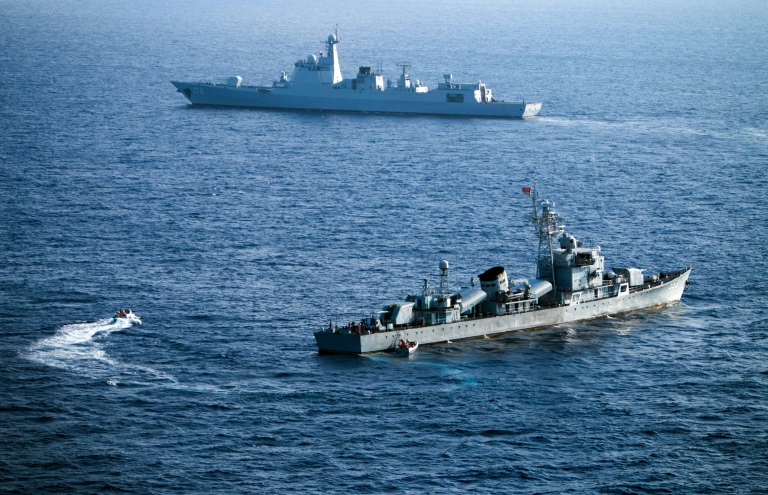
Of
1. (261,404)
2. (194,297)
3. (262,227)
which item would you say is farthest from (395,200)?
(261,404)

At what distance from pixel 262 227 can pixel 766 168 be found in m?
81.6

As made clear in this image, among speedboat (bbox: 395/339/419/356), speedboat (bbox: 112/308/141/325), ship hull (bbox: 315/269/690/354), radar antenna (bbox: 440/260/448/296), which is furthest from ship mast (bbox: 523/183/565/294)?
speedboat (bbox: 112/308/141/325)

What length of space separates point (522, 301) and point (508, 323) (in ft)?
8.75

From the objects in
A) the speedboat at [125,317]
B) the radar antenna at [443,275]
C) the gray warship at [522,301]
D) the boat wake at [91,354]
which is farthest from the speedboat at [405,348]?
the speedboat at [125,317]

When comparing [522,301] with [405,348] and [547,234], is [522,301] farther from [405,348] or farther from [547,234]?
[405,348]

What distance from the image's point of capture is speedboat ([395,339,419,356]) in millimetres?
107938

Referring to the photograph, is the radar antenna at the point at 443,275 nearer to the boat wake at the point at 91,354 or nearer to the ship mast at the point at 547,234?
the ship mast at the point at 547,234

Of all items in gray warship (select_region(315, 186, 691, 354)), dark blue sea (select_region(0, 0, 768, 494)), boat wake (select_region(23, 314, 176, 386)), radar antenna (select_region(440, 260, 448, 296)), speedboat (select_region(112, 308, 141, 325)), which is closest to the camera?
dark blue sea (select_region(0, 0, 768, 494))

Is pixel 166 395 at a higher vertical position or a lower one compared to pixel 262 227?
lower

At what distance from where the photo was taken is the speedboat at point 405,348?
10794cm

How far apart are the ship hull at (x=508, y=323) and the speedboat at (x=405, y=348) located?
0.46 metres

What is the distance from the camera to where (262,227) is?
148625 millimetres

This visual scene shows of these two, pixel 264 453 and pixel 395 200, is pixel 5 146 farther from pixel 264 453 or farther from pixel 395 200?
pixel 264 453

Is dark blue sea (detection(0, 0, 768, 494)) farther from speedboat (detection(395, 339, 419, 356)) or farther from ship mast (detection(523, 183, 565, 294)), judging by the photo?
ship mast (detection(523, 183, 565, 294))
